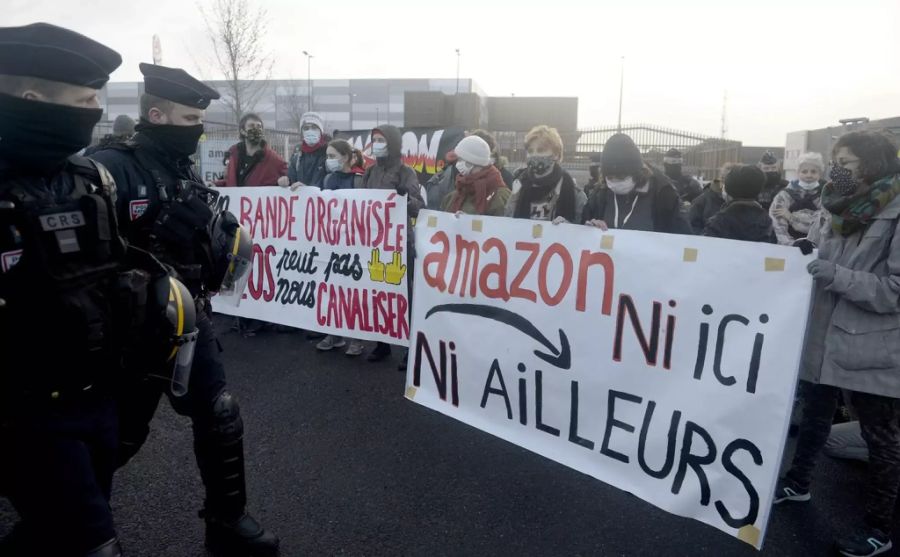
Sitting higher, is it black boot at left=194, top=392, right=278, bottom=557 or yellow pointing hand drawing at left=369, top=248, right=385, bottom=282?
yellow pointing hand drawing at left=369, top=248, right=385, bottom=282

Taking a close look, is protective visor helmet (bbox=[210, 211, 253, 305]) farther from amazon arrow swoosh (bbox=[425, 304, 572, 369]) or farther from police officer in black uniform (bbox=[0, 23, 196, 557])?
amazon arrow swoosh (bbox=[425, 304, 572, 369])

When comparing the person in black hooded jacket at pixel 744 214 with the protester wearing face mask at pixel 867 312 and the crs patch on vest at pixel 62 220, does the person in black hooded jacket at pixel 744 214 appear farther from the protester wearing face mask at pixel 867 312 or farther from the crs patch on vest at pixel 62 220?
the crs patch on vest at pixel 62 220

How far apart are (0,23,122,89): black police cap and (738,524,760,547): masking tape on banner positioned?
2821 millimetres

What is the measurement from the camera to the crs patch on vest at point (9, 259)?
1816 millimetres

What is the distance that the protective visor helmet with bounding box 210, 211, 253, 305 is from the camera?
9.54 ft

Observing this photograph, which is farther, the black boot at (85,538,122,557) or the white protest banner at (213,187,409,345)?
the white protest banner at (213,187,409,345)

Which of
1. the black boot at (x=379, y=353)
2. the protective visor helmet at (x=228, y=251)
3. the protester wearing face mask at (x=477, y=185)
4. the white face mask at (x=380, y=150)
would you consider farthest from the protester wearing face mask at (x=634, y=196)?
the black boot at (x=379, y=353)

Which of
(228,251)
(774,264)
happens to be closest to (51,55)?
(228,251)

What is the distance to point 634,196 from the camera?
12.9 ft

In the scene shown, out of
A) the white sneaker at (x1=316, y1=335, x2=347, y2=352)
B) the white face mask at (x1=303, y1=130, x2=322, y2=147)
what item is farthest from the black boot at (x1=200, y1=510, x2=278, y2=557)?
the white face mask at (x1=303, y1=130, x2=322, y2=147)

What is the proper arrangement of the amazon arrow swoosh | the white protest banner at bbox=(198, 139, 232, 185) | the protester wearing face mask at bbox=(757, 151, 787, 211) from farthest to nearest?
the white protest banner at bbox=(198, 139, 232, 185)
the protester wearing face mask at bbox=(757, 151, 787, 211)
the amazon arrow swoosh

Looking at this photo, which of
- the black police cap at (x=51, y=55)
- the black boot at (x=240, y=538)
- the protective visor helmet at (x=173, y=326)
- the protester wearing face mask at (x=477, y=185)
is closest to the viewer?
the black police cap at (x=51, y=55)

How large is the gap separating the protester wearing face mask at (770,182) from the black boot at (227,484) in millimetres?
6194

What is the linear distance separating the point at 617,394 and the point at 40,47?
2531 mm
